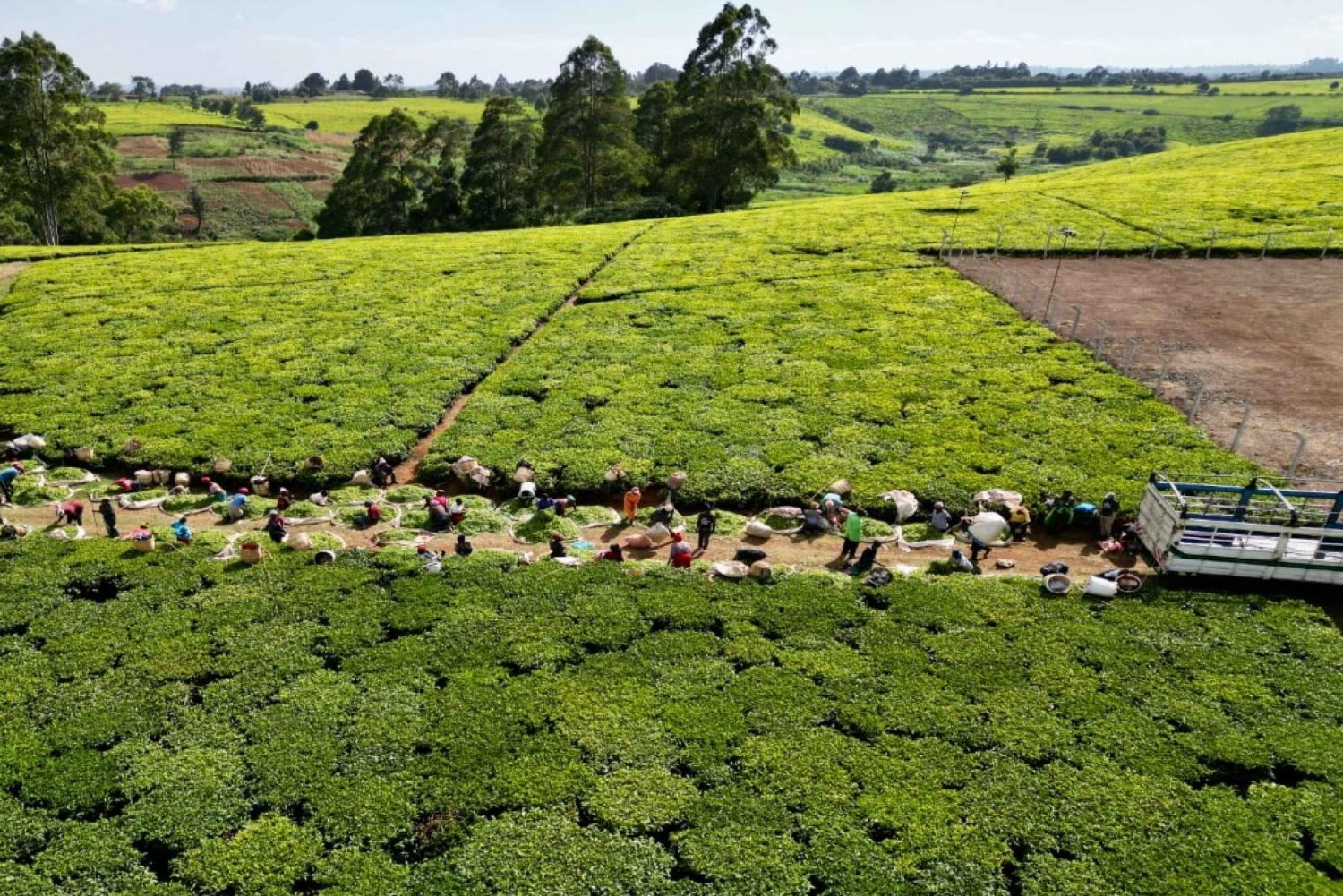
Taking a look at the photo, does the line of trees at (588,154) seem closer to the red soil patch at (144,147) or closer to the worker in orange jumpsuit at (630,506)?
the worker in orange jumpsuit at (630,506)

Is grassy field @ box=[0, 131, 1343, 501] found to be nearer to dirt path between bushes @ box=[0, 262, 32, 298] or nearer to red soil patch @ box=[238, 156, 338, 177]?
dirt path between bushes @ box=[0, 262, 32, 298]

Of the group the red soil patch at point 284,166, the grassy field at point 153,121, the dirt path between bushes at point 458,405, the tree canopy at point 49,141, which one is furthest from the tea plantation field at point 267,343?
the grassy field at point 153,121

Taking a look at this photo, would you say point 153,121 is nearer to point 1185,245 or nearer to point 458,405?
point 458,405

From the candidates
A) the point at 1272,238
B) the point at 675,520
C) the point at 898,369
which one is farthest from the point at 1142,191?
the point at 675,520

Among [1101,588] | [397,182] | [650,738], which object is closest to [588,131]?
[397,182]

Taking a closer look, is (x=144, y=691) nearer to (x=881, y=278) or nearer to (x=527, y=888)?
(x=527, y=888)
